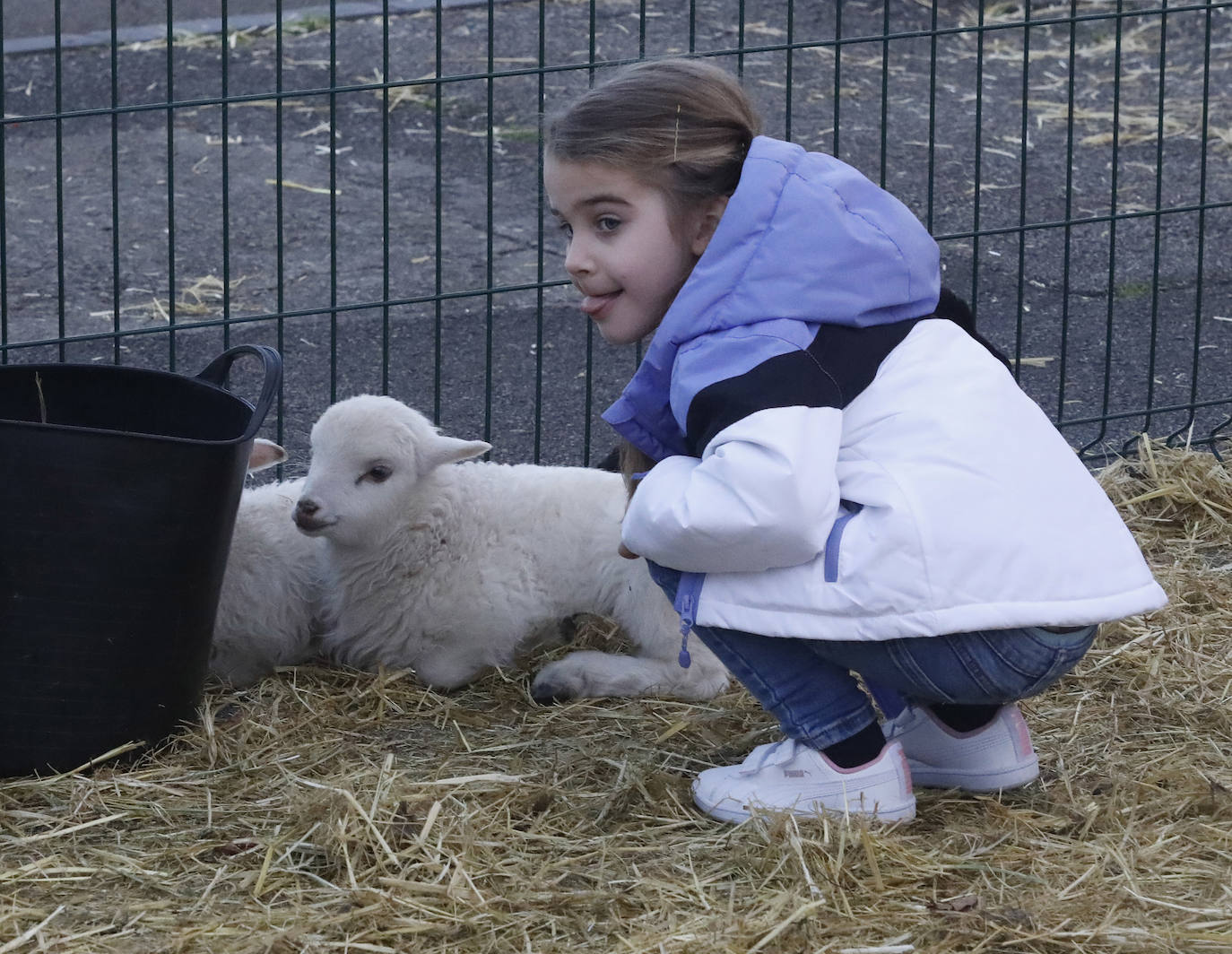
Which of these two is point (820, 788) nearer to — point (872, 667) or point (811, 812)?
point (811, 812)

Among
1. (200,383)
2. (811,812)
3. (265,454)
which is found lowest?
(811,812)

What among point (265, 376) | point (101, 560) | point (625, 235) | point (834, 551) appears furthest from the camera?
point (265, 376)

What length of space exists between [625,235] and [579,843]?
3.89 ft

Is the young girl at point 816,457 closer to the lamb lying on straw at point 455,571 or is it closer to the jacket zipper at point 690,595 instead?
the jacket zipper at point 690,595

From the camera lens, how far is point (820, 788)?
3.14 metres

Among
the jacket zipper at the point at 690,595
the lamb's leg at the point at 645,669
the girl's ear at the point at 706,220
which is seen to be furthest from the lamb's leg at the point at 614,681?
the girl's ear at the point at 706,220

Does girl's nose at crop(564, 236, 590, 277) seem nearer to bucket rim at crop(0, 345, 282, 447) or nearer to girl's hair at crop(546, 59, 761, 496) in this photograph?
girl's hair at crop(546, 59, 761, 496)

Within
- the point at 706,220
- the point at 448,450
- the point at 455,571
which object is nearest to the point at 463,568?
the point at 455,571

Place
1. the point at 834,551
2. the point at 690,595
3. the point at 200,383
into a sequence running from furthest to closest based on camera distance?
the point at 200,383
the point at 690,595
the point at 834,551

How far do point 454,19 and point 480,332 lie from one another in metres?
5.85

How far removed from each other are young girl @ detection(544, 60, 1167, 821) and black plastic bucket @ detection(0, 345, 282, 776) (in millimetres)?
872

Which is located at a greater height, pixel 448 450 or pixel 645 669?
pixel 448 450

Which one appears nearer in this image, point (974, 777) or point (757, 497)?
point (757, 497)

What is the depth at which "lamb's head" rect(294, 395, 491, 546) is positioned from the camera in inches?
156
